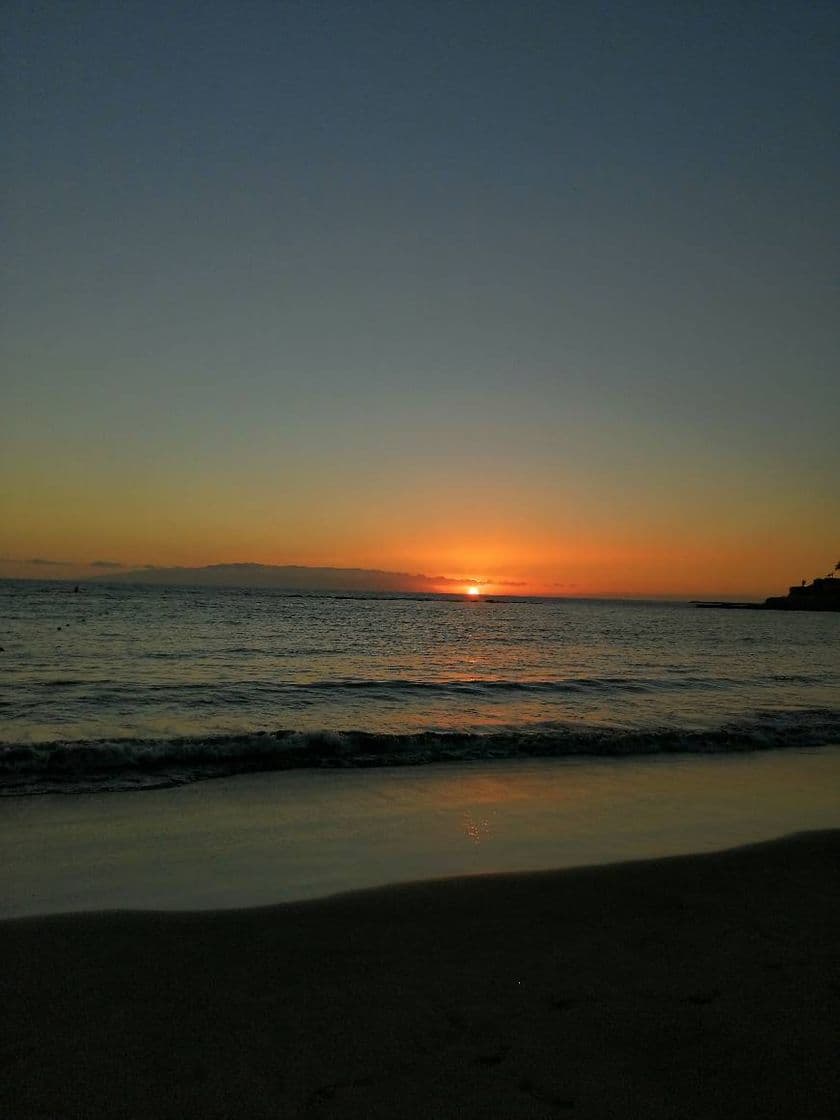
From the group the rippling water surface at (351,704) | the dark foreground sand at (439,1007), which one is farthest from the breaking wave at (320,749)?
the dark foreground sand at (439,1007)

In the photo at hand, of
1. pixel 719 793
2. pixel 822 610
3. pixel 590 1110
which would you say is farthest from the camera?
pixel 822 610

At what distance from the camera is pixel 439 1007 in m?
4.73

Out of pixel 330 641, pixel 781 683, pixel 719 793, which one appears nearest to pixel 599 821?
pixel 719 793

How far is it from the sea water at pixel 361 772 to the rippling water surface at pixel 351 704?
8cm

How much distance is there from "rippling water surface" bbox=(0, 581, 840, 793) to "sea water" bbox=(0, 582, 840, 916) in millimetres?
78

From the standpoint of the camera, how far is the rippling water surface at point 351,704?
13.0 meters

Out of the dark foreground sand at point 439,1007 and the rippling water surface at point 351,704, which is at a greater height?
the dark foreground sand at point 439,1007

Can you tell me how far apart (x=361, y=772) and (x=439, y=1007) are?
7.84 m

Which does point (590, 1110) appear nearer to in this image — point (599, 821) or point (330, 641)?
point (599, 821)

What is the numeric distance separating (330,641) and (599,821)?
1242 inches

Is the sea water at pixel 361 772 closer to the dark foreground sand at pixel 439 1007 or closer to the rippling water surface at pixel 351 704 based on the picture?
the rippling water surface at pixel 351 704

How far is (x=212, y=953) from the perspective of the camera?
540 centimetres

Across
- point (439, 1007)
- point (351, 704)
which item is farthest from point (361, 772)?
point (439, 1007)

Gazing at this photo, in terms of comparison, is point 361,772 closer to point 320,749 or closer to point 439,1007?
point 320,749
